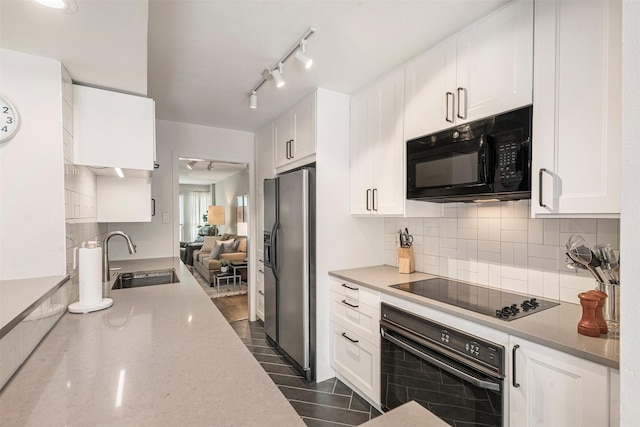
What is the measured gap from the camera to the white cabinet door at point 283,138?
9.58 feet

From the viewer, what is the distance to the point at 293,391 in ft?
7.70

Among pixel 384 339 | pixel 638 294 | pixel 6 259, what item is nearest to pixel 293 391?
pixel 384 339

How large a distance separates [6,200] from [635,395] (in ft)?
6.55

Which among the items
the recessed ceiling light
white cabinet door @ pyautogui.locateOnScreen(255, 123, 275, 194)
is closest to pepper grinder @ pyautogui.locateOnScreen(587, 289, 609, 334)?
the recessed ceiling light

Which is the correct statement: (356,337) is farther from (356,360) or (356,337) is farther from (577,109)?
(577,109)

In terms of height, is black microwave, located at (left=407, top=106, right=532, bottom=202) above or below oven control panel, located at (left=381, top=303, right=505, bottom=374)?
above

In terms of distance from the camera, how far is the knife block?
2.37 metres

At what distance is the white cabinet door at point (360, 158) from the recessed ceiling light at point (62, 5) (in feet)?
6.01

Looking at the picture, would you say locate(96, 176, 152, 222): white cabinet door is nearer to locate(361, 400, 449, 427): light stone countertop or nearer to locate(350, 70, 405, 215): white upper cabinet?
locate(350, 70, 405, 215): white upper cabinet

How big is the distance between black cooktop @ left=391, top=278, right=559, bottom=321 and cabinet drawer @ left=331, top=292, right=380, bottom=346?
10.6 inches

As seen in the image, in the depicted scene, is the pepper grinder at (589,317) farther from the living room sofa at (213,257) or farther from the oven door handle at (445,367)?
the living room sofa at (213,257)

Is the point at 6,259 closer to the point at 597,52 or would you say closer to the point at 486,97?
the point at 486,97

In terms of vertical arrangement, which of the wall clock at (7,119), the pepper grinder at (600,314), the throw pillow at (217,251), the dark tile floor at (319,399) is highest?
the wall clock at (7,119)

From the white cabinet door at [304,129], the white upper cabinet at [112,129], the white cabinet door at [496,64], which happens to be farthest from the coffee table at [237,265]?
the white cabinet door at [496,64]
